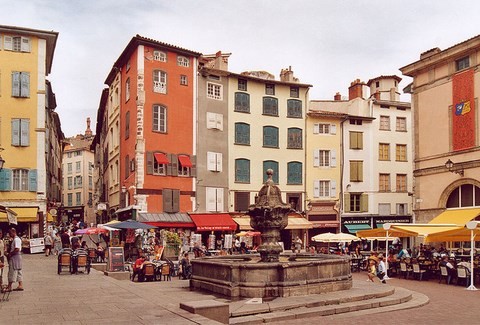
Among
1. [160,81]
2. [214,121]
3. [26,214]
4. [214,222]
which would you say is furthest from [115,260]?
[214,121]

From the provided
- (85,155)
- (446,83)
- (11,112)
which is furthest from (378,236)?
(85,155)

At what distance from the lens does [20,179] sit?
122 ft

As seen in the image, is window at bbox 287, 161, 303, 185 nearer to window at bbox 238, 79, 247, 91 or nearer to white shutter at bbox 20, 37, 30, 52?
window at bbox 238, 79, 247, 91

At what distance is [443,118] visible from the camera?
33688 mm

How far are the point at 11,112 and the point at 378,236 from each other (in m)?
24.3

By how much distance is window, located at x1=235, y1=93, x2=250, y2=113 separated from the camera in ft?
142

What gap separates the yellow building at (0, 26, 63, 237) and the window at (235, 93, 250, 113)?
13738 mm

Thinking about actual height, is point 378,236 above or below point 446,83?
below

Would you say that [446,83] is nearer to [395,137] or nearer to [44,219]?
[395,137]

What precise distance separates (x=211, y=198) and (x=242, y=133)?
572 cm

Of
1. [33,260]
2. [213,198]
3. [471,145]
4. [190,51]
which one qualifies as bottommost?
[33,260]

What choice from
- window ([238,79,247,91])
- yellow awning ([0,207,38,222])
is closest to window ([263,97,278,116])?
window ([238,79,247,91])

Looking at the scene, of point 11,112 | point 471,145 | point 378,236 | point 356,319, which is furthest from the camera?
point 11,112

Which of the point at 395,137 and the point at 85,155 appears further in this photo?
the point at 85,155
